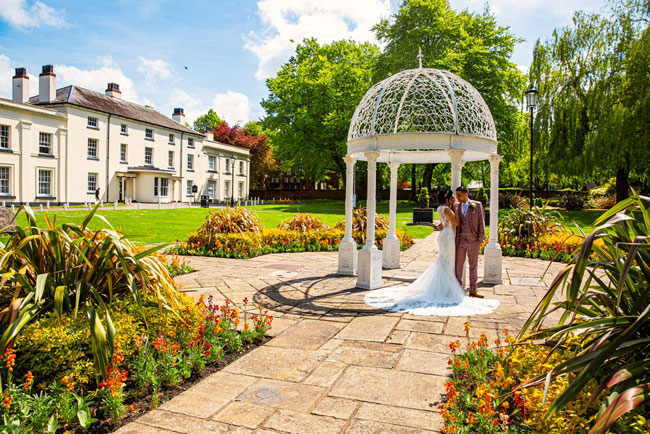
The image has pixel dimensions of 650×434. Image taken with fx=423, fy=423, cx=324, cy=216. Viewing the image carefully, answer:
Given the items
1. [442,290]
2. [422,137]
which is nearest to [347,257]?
[442,290]

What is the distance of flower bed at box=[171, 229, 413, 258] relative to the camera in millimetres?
11523

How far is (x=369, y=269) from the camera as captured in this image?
773cm

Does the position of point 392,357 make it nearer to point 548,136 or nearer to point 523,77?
point 548,136

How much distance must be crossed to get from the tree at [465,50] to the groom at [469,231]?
24.0 m

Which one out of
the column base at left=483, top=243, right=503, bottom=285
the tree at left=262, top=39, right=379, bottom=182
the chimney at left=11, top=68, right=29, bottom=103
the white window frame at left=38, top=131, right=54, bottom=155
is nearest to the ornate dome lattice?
the column base at left=483, top=243, right=503, bottom=285

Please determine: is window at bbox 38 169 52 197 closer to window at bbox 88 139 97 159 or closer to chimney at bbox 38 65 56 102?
window at bbox 88 139 97 159

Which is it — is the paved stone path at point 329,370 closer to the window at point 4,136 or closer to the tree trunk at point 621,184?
the tree trunk at point 621,184

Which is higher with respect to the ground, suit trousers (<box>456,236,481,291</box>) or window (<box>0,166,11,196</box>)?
window (<box>0,166,11,196</box>)

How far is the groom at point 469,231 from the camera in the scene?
23.2 ft

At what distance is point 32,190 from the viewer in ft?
102

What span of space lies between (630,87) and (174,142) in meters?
38.4

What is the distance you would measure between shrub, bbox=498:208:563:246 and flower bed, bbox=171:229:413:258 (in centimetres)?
304

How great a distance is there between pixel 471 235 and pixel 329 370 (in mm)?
4015

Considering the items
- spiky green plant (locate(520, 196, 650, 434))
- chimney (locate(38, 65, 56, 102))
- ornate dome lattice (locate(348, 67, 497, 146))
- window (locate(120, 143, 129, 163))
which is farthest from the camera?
window (locate(120, 143, 129, 163))
